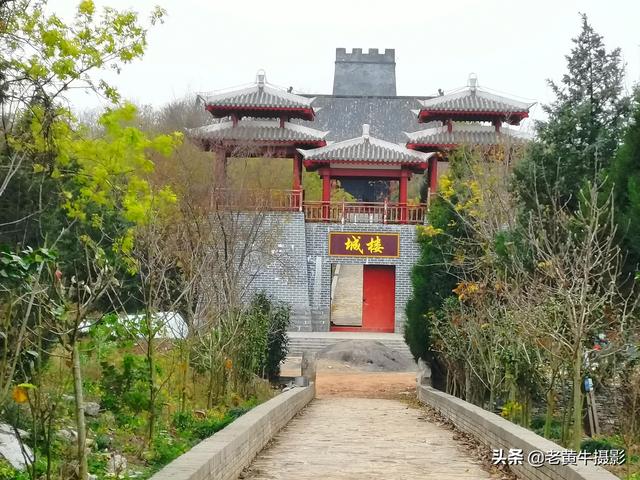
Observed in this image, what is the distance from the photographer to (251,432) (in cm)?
786

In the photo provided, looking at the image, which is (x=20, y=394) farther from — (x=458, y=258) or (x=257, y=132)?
(x=257, y=132)

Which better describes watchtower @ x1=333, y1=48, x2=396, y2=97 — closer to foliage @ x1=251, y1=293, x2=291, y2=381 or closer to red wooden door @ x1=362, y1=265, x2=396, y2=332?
red wooden door @ x1=362, y1=265, x2=396, y2=332

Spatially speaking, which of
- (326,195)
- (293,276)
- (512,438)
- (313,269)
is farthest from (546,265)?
(326,195)

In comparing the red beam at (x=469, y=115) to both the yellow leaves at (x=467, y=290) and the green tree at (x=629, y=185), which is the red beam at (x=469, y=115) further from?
the green tree at (x=629, y=185)

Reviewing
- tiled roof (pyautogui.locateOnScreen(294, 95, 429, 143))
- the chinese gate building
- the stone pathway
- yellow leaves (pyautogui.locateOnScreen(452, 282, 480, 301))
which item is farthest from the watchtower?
yellow leaves (pyautogui.locateOnScreen(452, 282, 480, 301))

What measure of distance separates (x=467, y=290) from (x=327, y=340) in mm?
12290

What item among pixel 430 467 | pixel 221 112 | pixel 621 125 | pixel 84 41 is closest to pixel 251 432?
pixel 430 467

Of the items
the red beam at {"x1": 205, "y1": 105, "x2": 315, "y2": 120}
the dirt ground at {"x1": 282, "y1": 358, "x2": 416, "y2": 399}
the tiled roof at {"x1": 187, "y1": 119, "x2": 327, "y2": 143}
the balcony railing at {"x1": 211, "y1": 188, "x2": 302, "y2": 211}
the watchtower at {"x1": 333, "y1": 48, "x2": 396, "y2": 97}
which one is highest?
the watchtower at {"x1": 333, "y1": 48, "x2": 396, "y2": 97}

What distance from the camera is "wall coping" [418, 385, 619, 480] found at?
5754mm

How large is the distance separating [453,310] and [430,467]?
7433 millimetres

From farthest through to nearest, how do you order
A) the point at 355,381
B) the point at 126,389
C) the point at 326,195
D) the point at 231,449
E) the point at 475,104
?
the point at 475,104
the point at 326,195
the point at 355,381
the point at 126,389
the point at 231,449

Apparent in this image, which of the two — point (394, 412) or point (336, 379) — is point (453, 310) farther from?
point (336, 379)

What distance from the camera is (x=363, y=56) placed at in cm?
4903

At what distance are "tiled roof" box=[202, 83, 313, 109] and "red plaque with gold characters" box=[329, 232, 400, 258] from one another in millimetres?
4077
